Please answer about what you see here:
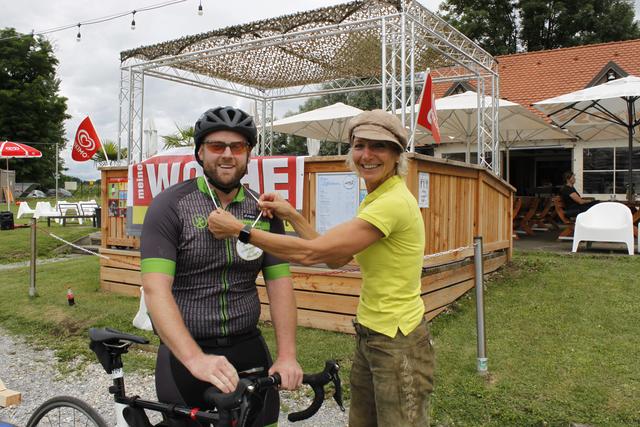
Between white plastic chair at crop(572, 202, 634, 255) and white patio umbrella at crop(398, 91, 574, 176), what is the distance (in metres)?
3.35

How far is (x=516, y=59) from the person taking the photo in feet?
67.9

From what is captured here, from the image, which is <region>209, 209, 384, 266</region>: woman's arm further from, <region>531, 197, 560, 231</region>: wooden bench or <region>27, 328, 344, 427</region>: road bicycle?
<region>531, 197, 560, 231</region>: wooden bench

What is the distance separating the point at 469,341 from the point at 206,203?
3.80 m

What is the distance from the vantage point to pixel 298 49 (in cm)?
1105

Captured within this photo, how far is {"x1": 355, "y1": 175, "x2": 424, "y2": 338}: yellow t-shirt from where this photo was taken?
206 cm

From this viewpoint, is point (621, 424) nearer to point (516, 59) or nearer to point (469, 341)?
point (469, 341)

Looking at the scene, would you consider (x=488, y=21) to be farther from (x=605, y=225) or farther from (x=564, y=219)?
(x=605, y=225)

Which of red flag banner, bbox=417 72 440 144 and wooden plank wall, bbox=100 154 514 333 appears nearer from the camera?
wooden plank wall, bbox=100 154 514 333

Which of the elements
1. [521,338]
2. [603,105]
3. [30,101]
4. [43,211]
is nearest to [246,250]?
[521,338]

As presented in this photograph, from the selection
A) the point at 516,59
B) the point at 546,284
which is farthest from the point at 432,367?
the point at 516,59

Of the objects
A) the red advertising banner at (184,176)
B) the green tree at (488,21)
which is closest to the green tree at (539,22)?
the green tree at (488,21)

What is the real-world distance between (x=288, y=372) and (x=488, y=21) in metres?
33.0

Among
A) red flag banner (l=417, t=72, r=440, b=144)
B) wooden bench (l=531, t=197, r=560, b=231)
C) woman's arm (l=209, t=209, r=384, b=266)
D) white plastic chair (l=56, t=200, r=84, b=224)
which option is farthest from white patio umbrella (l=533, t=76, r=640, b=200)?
white plastic chair (l=56, t=200, r=84, b=224)

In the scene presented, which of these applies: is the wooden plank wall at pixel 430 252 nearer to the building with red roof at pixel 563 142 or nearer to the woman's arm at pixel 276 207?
the woman's arm at pixel 276 207
